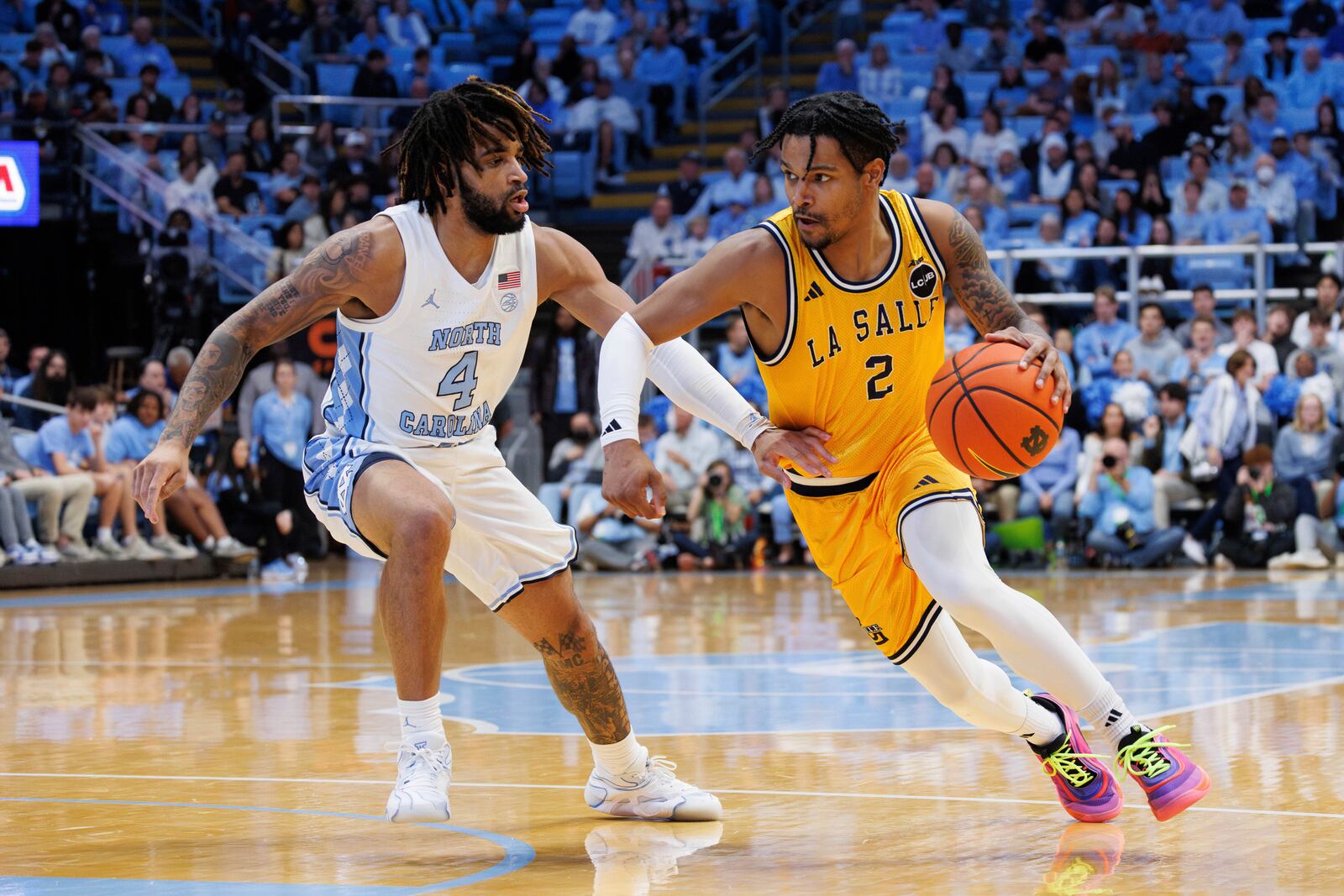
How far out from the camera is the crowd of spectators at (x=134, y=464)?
42.7ft

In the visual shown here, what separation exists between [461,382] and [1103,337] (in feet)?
34.6

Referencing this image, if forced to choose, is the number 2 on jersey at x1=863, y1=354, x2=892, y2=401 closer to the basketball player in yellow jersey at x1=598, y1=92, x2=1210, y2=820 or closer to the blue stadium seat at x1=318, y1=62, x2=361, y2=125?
the basketball player in yellow jersey at x1=598, y1=92, x2=1210, y2=820

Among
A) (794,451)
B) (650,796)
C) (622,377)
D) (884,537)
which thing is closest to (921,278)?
(794,451)

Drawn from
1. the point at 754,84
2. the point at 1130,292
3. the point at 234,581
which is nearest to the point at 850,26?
the point at 754,84

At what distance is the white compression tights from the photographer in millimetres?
4164

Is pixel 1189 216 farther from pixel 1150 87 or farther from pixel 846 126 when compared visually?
pixel 846 126

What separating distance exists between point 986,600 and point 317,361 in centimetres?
1247

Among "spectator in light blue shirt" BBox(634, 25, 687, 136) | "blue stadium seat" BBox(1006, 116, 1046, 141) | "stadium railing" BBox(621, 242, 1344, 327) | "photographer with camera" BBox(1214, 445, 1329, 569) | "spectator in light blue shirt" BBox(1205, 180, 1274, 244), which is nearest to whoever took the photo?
"photographer with camera" BBox(1214, 445, 1329, 569)

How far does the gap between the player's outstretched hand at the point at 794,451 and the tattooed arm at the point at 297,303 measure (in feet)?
3.38

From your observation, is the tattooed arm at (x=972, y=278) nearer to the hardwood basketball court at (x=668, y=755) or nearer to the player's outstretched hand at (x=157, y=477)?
the hardwood basketball court at (x=668, y=755)

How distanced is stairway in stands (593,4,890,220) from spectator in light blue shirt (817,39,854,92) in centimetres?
56

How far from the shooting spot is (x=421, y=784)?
4172 millimetres

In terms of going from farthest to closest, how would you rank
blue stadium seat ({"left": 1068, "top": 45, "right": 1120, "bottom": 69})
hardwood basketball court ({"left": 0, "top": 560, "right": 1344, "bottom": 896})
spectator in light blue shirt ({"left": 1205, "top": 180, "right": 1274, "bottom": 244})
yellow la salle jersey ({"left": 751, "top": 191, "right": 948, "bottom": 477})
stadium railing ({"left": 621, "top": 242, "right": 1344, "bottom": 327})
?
blue stadium seat ({"left": 1068, "top": 45, "right": 1120, "bottom": 69})
spectator in light blue shirt ({"left": 1205, "top": 180, "right": 1274, "bottom": 244})
stadium railing ({"left": 621, "top": 242, "right": 1344, "bottom": 327})
yellow la salle jersey ({"left": 751, "top": 191, "right": 948, "bottom": 477})
hardwood basketball court ({"left": 0, "top": 560, "right": 1344, "bottom": 896})

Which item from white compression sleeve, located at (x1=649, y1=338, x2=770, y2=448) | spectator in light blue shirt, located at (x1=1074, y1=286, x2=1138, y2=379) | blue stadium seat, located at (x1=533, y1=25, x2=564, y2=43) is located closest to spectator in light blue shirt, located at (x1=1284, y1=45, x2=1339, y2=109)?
spectator in light blue shirt, located at (x1=1074, y1=286, x2=1138, y2=379)
